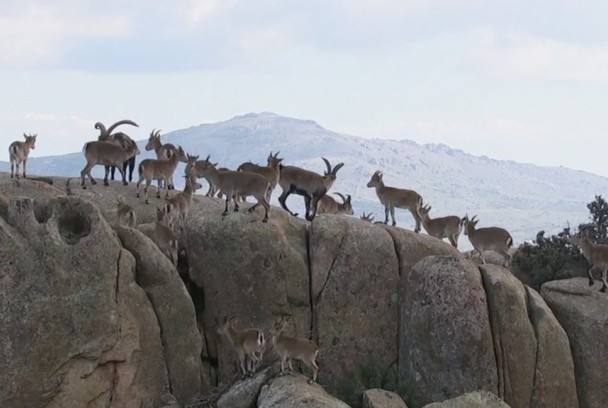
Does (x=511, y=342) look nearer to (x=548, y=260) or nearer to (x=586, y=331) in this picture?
(x=586, y=331)

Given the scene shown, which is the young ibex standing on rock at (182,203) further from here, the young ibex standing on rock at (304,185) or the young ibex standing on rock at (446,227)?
the young ibex standing on rock at (446,227)

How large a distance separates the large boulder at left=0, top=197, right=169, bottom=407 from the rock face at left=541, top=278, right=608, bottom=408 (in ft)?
33.1

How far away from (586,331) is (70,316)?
1251 cm

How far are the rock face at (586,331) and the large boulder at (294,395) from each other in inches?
292

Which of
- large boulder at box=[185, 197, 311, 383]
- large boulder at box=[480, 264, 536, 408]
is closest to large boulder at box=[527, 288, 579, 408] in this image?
large boulder at box=[480, 264, 536, 408]

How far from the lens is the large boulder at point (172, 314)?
2200 centimetres

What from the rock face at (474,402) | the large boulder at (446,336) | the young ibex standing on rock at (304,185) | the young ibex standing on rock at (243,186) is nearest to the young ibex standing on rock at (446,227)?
A: the young ibex standing on rock at (304,185)

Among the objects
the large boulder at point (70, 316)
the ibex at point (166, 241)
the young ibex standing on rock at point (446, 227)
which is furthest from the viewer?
the young ibex standing on rock at point (446, 227)

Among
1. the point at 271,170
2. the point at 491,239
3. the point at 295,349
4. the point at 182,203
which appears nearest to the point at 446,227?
the point at 491,239

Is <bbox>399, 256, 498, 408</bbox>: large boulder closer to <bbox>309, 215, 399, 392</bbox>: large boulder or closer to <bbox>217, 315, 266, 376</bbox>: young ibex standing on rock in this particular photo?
<bbox>309, 215, 399, 392</bbox>: large boulder

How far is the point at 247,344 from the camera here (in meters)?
21.0

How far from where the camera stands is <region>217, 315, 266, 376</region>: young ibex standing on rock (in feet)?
68.6

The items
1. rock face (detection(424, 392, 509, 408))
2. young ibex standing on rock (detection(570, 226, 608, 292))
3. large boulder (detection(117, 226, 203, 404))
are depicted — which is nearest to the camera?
rock face (detection(424, 392, 509, 408))

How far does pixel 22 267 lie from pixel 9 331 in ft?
4.40
